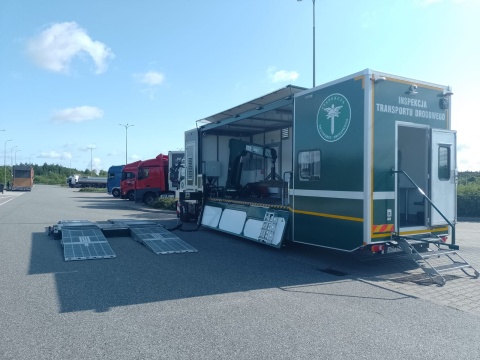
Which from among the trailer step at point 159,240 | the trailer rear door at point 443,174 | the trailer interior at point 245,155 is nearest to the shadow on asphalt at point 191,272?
the trailer step at point 159,240

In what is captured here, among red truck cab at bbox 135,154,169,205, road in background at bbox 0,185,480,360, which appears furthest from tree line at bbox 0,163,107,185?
road in background at bbox 0,185,480,360

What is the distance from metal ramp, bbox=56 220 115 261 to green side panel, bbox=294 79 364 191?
15.2 feet

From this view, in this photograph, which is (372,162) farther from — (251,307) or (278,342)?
(278,342)

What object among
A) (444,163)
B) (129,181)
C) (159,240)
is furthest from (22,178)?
(444,163)

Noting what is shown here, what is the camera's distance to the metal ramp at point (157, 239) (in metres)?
9.58

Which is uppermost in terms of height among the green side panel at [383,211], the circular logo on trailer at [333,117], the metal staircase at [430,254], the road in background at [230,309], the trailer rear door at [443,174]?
the circular logo on trailer at [333,117]

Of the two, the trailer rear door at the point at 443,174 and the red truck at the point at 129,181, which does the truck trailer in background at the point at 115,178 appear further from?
the trailer rear door at the point at 443,174

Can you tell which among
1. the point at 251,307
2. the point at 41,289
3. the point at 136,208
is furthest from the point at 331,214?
the point at 136,208

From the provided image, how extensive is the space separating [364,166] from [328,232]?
1529mm

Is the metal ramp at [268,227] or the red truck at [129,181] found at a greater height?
the red truck at [129,181]

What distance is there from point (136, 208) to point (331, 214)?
17.5 metres

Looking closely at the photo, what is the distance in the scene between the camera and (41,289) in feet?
20.8

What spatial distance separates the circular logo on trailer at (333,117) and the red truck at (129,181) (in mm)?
21810

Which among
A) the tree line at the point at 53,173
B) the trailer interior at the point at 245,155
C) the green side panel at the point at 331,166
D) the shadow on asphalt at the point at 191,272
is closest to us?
the shadow on asphalt at the point at 191,272
